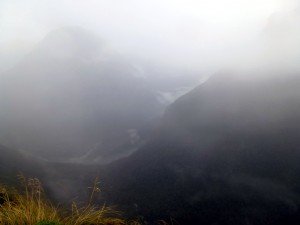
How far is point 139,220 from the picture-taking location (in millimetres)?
10555

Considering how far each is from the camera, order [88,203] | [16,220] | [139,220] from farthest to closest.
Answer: [139,220] → [88,203] → [16,220]

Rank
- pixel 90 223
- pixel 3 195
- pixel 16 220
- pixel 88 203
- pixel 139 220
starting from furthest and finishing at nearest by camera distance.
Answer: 1. pixel 3 195
2. pixel 139 220
3. pixel 88 203
4. pixel 90 223
5. pixel 16 220

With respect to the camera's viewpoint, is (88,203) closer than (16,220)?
No

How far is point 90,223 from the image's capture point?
358 inches

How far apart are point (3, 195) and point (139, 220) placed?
3644mm

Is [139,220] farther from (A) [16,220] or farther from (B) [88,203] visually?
(A) [16,220]

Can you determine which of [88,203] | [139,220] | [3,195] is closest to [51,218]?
[88,203]

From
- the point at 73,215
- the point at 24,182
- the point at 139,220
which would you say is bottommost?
the point at 139,220

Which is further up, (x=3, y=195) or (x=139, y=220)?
(x=3, y=195)

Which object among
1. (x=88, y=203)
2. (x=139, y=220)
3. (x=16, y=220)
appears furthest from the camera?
(x=139, y=220)

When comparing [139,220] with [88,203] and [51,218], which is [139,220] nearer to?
[88,203]

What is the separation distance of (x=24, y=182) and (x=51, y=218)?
158 cm

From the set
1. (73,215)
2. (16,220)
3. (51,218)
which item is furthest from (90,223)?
(16,220)

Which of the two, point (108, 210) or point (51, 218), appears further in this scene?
point (108, 210)
